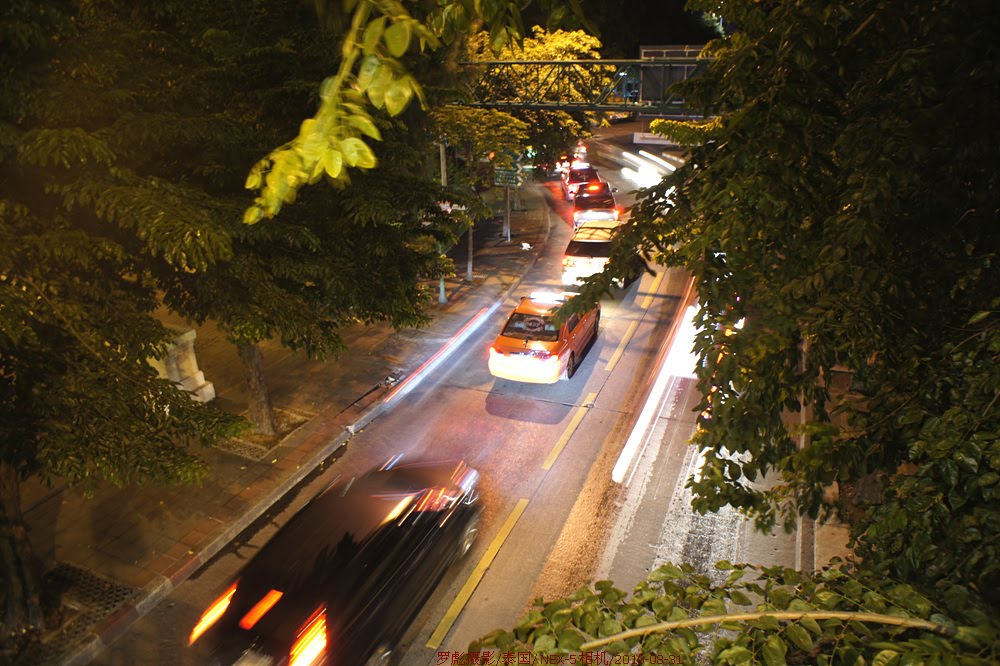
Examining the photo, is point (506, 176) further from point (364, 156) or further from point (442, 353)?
point (364, 156)

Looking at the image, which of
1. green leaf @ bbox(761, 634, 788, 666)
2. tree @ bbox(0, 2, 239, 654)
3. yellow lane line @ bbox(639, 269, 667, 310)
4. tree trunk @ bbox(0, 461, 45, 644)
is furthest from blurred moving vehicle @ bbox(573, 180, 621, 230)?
green leaf @ bbox(761, 634, 788, 666)

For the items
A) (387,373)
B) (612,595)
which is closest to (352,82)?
(612,595)

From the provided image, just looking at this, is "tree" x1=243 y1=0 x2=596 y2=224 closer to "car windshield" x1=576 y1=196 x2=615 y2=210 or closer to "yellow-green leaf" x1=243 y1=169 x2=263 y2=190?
"yellow-green leaf" x1=243 y1=169 x2=263 y2=190

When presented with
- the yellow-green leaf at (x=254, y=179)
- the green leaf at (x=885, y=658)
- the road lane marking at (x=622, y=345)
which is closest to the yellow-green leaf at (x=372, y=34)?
the yellow-green leaf at (x=254, y=179)

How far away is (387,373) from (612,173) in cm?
2736

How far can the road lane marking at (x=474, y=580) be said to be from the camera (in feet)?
24.7

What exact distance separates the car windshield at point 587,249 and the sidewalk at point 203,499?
5.23 metres

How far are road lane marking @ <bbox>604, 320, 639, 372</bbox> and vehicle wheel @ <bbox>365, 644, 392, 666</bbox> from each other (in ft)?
27.8

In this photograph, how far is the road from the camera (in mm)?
7820

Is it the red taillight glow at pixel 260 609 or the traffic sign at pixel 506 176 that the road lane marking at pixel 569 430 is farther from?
the traffic sign at pixel 506 176

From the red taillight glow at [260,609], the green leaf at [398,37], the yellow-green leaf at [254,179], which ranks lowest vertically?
the red taillight glow at [260,609]

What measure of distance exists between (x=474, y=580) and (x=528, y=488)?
2107 millimetres

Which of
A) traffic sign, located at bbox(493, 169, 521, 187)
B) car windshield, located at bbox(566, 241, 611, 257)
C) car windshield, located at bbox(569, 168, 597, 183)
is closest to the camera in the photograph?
car windshield, located at bbox(566, 241, 611, 257)

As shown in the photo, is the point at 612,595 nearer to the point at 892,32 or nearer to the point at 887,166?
the point at 887,166
